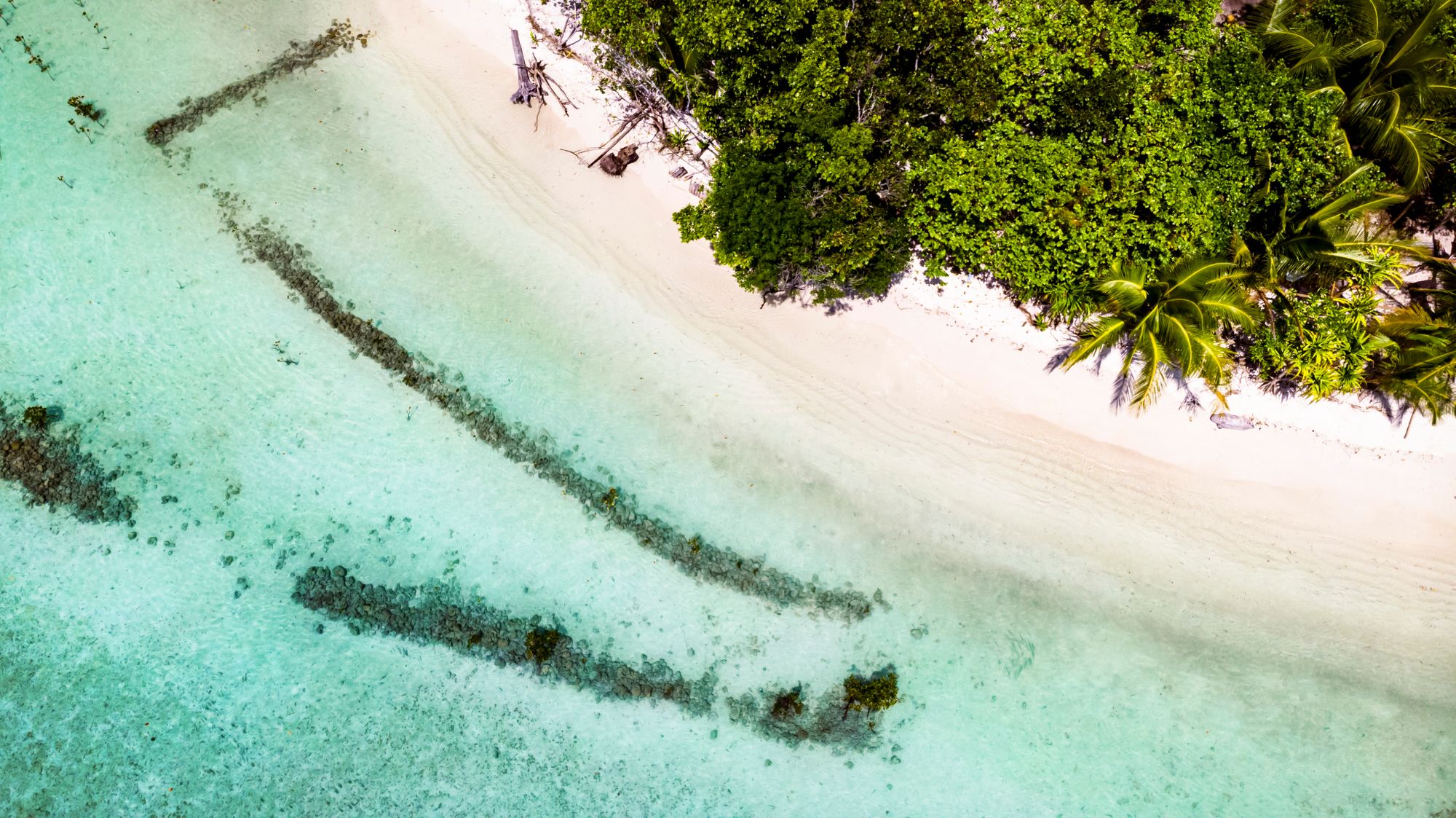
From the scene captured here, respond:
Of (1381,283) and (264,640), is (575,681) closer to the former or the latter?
(264,640)

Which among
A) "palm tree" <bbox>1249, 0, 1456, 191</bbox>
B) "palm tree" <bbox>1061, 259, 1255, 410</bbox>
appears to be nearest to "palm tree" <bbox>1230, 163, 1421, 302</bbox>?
"palm tree" <bbox>1061, 259, 1255, 410</bbox>

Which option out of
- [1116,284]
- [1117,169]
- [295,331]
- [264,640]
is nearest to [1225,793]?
[1116,284]

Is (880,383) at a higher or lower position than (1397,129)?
lower

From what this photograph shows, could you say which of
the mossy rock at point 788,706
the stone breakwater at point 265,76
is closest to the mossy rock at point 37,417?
the stone breakwater at point 265,76

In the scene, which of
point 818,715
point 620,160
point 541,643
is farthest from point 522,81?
point 818,715

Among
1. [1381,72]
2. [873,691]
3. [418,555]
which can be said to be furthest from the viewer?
[418,555]

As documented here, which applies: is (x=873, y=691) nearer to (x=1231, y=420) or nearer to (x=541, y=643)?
(x=541, y=643)

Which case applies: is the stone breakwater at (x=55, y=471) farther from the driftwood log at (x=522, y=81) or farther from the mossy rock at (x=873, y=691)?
the mossy rock at (x=873, y=691)
